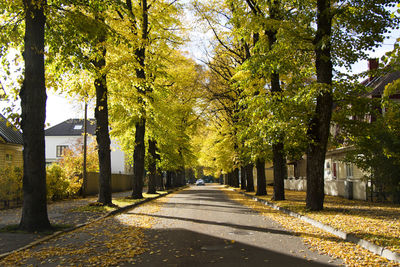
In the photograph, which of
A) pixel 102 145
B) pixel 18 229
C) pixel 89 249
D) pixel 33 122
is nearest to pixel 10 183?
pixel 102 145

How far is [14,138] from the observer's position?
1000 inches

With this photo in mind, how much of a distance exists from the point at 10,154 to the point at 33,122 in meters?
19.1

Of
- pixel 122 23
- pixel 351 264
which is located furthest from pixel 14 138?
pixel 351 264

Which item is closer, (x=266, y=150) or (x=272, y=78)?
(x=272, y=78)

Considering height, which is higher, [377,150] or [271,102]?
[271,102]

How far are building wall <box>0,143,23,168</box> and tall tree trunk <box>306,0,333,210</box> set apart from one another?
19.5 metres

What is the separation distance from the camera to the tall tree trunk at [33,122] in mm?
9430

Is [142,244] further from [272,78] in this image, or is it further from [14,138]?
[14,138]

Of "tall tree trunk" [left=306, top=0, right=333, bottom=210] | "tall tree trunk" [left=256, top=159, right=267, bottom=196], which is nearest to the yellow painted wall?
"tall tree trunk" [left=256, top=159, right=267, bottom=196]

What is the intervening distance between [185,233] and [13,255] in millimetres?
4043

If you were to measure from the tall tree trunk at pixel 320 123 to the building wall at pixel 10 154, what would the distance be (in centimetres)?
1950

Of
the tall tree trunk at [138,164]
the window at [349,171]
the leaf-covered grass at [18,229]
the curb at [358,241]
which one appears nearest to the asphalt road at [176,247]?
the leaf-covered grass at [18,229]

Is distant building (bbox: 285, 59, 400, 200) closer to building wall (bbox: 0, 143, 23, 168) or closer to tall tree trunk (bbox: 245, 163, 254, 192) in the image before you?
tall tree trunk (bbox: 245, 163, 254, 192)

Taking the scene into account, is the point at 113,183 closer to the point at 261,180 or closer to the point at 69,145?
the point at 261,180
